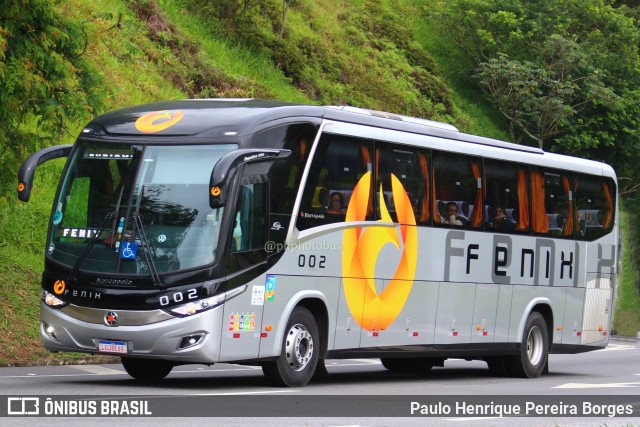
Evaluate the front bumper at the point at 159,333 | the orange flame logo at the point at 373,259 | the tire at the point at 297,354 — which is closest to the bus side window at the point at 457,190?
the orange flame logo at the point at 373,259

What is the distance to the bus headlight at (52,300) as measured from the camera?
1482cm

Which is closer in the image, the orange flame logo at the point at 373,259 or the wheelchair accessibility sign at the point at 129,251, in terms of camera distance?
the wheelchair accessibility sign at the point at 129,251

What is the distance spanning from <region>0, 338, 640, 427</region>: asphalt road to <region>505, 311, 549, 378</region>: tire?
280 mm

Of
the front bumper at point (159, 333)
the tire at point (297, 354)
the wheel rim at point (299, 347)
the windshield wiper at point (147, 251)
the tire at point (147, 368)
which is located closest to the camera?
the front bumper at point (159, 333)

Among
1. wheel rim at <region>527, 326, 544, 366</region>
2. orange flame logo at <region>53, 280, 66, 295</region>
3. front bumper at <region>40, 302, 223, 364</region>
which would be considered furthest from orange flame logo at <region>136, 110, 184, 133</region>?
wheel rim at <region>527, 326, 544, 366</region>

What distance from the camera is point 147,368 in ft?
53.8

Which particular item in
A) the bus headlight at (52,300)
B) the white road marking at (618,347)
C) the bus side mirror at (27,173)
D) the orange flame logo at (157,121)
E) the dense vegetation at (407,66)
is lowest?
the white road marking at (618,347)

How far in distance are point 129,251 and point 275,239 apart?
1.85 m

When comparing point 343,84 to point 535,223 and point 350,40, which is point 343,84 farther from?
point 535,223

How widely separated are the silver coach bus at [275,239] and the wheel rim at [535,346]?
989mm

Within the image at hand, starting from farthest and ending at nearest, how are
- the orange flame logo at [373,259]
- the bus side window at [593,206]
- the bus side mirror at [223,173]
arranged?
1. the bus side window at [593,206]
2. the orange flame logo at [373,259]
3. the bus side mirror at [223,173]

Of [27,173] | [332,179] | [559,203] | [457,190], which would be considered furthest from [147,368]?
[559,203]

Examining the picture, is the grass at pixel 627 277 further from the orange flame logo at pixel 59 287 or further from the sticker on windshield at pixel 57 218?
the orange flame logo at pixel 59 287

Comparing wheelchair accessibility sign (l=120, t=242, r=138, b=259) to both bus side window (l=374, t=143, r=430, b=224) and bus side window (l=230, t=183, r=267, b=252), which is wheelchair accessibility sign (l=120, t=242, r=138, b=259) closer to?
bus side window (l=230, t=183, r=267, b=252)
